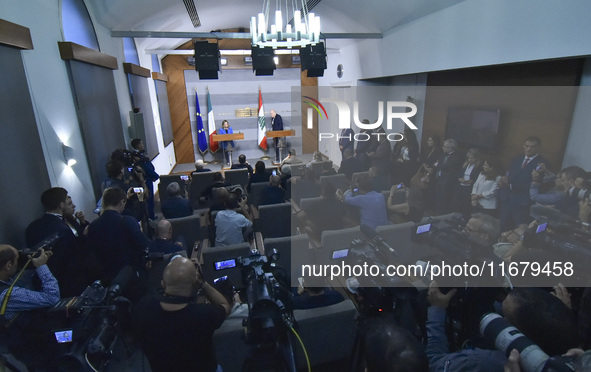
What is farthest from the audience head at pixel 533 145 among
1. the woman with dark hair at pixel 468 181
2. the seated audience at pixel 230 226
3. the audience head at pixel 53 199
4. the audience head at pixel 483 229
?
the audience head at pixel 53 199

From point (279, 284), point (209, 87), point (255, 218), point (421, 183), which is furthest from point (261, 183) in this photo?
point (209, 87)

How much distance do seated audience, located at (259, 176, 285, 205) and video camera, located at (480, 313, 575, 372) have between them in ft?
10.1

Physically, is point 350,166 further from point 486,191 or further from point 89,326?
point 89,326

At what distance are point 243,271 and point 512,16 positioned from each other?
3.90 meters

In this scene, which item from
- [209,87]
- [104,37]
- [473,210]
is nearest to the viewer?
[473,210]

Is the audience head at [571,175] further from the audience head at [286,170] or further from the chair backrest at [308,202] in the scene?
the audience head at [286,170]

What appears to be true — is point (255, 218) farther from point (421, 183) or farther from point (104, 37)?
point (104, 37)

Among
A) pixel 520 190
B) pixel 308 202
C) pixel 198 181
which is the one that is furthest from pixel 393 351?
pixel 198 181

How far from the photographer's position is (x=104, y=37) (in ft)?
15.4

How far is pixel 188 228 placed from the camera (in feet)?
11.5

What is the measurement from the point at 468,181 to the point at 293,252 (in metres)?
2.58

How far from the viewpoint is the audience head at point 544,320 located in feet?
3.96

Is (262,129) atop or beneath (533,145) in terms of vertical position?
beneath

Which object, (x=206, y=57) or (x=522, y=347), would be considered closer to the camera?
(x=522, y=347)
